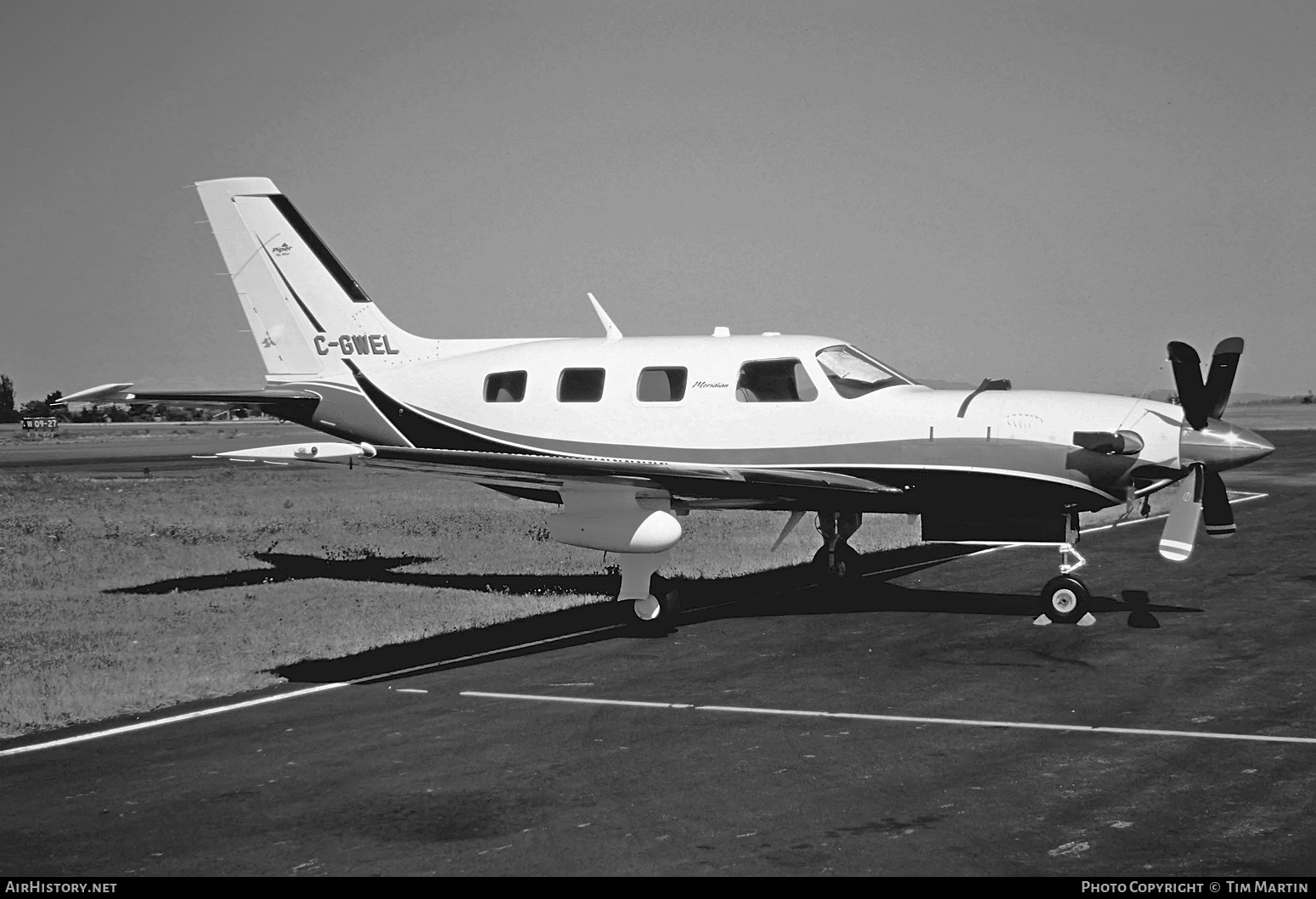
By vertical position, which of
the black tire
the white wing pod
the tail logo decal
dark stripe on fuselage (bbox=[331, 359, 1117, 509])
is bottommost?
the black tire

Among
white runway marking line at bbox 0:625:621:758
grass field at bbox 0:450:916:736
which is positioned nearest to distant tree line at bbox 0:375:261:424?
grass field at bbox 0:450:916:736

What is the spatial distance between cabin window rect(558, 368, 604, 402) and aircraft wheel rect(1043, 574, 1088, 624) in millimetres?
6251

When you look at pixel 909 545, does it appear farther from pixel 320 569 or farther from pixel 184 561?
pixel 184 561

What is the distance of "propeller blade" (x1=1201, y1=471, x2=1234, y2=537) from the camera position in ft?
46.8

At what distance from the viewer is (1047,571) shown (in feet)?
61.8

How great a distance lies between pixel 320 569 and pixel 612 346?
24.1ft

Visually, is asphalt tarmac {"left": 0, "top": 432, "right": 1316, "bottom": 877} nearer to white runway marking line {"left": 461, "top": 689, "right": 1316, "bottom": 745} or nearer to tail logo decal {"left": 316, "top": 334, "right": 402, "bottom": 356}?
white runway marking line {"left": 461, "top": 689, "right": 1316, "bottom": 745}

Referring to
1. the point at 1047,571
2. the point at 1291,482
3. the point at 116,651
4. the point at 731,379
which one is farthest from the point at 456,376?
the point at 1291,482

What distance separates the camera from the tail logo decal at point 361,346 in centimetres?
1881

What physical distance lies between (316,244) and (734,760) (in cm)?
1320

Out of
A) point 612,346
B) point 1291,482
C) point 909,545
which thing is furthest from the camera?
point 1291,482

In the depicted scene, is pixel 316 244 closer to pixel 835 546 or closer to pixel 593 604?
pixel 593 604

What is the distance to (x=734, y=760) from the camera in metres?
8.95

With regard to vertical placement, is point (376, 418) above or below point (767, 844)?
above
